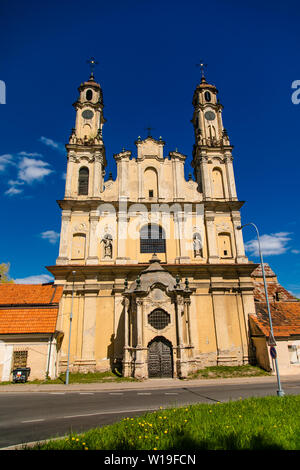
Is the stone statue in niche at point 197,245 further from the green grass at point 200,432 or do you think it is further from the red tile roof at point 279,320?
the green grass at point 200,432

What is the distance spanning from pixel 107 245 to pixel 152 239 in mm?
4579

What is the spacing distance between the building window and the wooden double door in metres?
9.24

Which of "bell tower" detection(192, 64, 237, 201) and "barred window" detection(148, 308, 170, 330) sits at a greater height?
"bell tower" detection(192, 64, 237, 201)

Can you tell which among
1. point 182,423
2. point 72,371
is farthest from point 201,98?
point 182,423

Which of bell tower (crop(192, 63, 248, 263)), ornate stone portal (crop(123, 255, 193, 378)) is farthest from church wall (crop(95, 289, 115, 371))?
bell tower (crop(192, 63, 248, 263))

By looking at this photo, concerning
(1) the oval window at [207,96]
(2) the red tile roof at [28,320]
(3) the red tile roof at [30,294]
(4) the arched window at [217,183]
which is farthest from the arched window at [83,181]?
(1) the oval window at [207,96]

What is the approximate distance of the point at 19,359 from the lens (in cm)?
2112

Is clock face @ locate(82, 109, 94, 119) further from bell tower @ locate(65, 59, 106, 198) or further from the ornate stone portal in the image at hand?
the ornate stone portal

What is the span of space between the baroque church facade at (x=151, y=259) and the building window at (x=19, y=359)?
10.8 feet

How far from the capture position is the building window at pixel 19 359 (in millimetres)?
20969

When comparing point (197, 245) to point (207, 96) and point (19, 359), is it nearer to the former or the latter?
point (19, 359)

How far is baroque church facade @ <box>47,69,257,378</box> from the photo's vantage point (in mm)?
22547

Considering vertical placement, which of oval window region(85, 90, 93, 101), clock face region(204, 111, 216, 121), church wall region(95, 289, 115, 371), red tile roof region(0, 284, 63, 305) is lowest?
church wall region(95, 289, 115, 371)

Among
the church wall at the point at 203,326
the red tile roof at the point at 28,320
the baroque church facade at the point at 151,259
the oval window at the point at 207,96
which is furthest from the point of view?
the oval window at the point at 207,96
